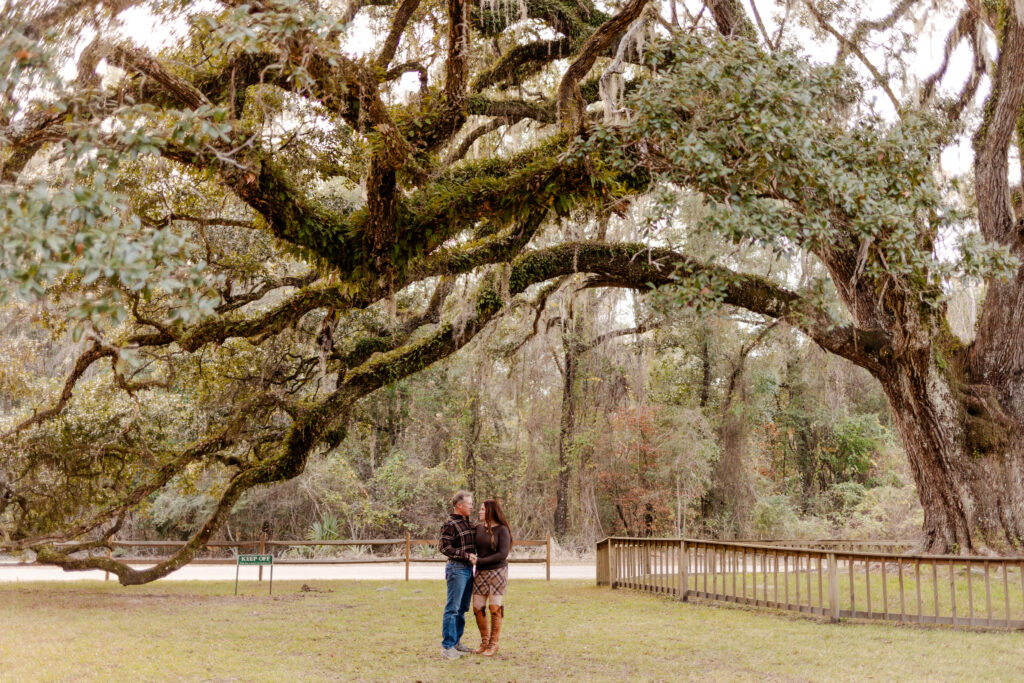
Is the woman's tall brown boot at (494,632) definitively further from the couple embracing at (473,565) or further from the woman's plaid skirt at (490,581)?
the woman's plaid skirt at (490,581)

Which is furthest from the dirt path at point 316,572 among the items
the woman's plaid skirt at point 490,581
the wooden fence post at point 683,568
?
the woman's plaid skirt at point 490,581

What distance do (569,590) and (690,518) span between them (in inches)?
408

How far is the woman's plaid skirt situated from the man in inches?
4.4

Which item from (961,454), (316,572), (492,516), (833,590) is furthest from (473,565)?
(316,572)

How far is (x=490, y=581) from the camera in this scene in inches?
260

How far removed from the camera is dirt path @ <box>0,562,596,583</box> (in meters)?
15.1

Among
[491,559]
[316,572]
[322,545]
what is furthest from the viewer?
[322,545]

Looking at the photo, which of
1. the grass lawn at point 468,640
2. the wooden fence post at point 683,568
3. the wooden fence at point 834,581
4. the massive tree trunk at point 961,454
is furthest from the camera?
the massive tree trunk at point 961,454

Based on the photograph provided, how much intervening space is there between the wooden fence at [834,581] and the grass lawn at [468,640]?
0.92 feet

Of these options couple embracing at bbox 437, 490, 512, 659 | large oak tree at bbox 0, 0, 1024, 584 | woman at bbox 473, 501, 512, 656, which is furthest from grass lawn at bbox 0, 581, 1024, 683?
large oak tree at bbox 0, 0, 1024, 584

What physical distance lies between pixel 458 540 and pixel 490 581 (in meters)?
0.43

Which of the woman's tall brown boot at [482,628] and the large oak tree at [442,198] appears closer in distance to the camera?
the large oak tree at [442,198]

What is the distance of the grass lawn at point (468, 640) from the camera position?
609 cm

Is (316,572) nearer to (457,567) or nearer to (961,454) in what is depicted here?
(457,567)
